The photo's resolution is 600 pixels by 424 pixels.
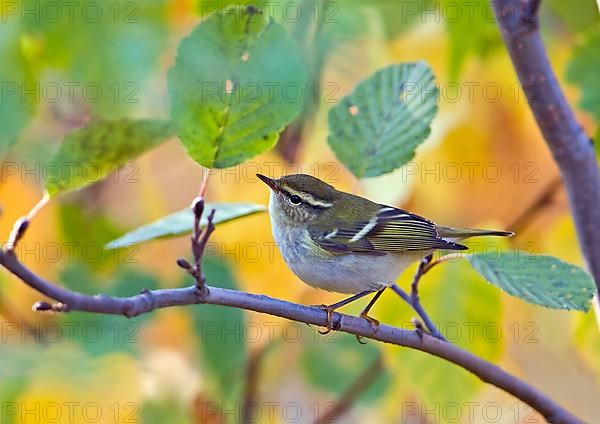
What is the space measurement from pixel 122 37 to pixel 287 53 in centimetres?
50

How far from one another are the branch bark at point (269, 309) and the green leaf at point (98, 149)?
0.17 meters

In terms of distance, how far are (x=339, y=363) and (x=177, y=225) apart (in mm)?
726

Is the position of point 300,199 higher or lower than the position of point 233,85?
lower

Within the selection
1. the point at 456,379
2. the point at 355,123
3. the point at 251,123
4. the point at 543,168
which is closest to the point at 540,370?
the point at 543,168

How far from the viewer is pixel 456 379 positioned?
1.43 meters

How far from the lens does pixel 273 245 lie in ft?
5.31

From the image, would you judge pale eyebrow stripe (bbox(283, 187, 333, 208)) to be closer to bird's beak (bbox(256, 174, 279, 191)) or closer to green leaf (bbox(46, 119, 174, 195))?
bird's beak (bbox(256, 174, 279, 191))

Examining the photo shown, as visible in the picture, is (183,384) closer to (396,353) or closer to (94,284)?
(94,284)

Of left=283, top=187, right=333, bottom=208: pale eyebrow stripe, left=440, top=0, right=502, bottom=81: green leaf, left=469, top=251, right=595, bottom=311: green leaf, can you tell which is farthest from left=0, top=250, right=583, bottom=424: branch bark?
left=283, top=187, right=333, bottom=208: pale eyebrow stripe

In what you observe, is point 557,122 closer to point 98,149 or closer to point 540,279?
point 540,279

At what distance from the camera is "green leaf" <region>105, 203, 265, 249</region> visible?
3.70 feet

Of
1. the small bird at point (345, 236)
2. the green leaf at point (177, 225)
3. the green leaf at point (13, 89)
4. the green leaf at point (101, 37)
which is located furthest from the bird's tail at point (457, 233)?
the green leaf at point (13, 89)

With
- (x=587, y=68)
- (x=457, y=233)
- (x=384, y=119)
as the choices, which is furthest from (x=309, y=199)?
(x=587, y=68)

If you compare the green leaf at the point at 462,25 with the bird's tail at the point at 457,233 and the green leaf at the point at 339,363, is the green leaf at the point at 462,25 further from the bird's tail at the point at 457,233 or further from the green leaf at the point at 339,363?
the green leaf at the point at 339,363
